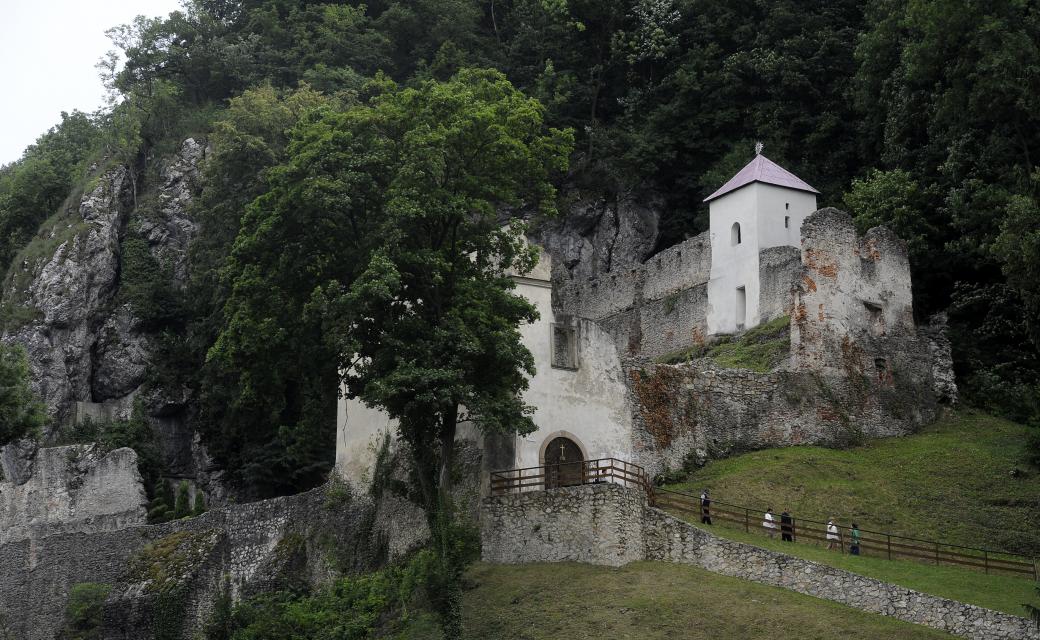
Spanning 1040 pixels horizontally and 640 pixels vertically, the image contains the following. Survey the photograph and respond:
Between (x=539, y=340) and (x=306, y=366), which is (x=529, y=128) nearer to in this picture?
(x=539, y=340)

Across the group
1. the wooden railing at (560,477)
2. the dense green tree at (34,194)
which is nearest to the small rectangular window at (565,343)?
the wooden railing at (560,477)

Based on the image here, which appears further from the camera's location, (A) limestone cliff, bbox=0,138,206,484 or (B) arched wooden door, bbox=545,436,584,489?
(A) limestone cliff, bbox=0,138,206,484

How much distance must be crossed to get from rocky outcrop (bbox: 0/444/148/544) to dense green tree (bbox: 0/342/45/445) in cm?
982

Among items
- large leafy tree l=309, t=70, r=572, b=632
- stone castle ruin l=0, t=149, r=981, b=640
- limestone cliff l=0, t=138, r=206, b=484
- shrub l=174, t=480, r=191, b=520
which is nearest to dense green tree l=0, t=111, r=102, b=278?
limestone cliff l=0, t=138, r=206, b=484

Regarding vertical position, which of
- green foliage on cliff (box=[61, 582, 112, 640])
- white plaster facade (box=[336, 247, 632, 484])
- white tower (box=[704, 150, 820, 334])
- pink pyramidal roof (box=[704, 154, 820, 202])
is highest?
pink pyramidal roof (box=[704, 154, 820, 202])

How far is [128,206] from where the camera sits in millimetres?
61562

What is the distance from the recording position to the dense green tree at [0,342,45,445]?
39.7 meters

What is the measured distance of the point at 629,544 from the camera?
31.1m

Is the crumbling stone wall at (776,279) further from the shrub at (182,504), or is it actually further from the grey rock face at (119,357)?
the grey rock face at (119,357)

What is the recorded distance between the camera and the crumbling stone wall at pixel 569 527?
31.1 m

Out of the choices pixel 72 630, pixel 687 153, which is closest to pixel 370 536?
pixel 72 630

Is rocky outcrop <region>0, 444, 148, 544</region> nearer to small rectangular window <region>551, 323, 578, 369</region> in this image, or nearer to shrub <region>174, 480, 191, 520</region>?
shrub <region>174, 480, 191, 520</region>

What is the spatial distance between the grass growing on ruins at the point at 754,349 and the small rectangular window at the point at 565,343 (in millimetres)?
8052

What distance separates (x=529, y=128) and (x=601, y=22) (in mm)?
28238
